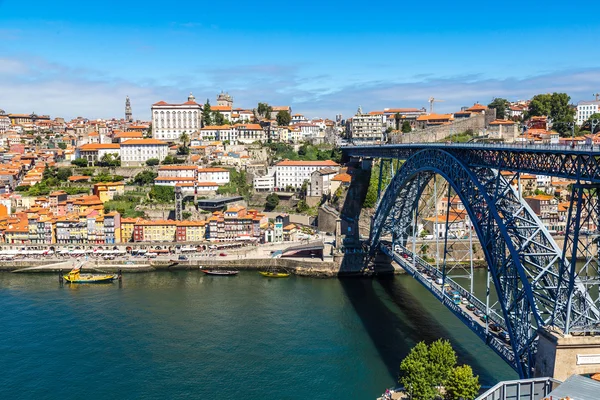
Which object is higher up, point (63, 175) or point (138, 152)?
point (138, 152)

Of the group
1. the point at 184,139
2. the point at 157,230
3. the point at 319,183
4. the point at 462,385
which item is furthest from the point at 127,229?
the point at 462,385

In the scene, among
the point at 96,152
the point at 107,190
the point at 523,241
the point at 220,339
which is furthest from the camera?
the point at 96,152

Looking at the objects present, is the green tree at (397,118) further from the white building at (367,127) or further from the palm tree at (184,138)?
the palm tree at (184,138)

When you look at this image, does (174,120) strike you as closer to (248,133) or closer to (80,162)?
(248,133)

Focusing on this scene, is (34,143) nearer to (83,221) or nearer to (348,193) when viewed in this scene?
(83,221)

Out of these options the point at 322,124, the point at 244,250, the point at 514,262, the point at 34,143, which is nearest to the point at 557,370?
the point at 514,262

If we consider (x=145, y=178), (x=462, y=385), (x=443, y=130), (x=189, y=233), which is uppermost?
(x=443, y=130)

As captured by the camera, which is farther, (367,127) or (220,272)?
(367,127)
